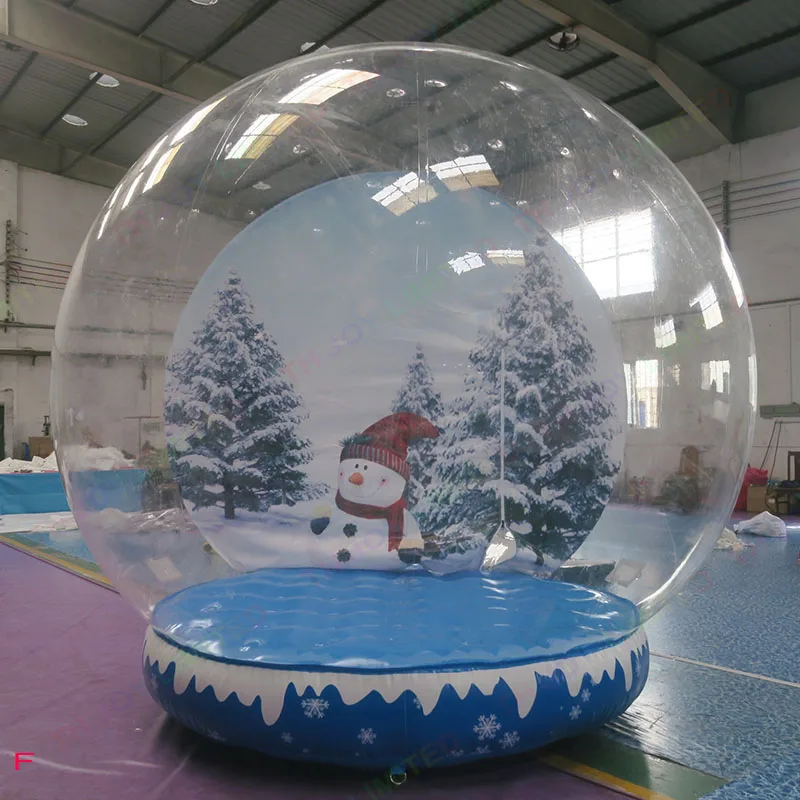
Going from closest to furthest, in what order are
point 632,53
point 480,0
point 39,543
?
point 39,543
point 480,0
point 632,53

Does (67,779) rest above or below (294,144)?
below

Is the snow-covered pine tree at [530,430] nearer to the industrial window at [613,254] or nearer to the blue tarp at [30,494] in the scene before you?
the industrial window at [613,254]

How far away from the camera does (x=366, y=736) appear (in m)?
1.99

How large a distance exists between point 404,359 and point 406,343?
0.18 ft

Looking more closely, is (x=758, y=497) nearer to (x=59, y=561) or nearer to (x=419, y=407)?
(x=59, y=561)

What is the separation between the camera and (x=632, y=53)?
9.06 m

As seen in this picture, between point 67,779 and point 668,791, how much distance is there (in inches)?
60.3

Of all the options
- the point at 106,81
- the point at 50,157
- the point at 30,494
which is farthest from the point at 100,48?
the point at 50,157

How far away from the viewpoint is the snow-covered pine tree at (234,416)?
2609 millimetres

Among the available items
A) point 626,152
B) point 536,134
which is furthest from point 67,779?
point 626,152

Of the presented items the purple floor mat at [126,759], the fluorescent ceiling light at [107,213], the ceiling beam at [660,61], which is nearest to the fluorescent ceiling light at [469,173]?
the fluorescent ceiling light at [107,213]

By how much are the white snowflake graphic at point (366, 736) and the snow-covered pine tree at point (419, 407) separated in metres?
0.78

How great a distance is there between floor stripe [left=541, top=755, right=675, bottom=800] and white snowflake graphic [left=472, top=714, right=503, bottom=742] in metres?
0.27

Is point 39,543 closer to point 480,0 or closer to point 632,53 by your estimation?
point 480,0
